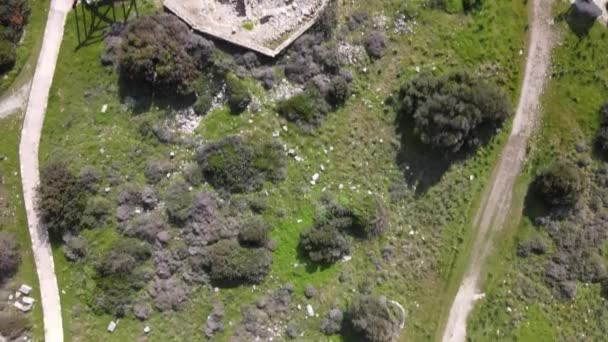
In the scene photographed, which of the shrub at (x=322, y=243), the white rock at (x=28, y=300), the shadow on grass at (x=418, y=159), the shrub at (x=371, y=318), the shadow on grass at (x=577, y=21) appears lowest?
the white rock at (x=28, y=300)

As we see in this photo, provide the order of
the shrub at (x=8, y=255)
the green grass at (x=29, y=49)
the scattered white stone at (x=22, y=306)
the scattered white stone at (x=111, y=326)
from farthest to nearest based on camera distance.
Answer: the green grass at (x=29, y=49)
the scattered white stone at (x=111, y=326)
the scattered white stone at (x=22, y=306)
the shrub at (x=8, y=255)

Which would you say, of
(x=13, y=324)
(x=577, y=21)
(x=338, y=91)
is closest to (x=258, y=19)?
(x=338, y=91)

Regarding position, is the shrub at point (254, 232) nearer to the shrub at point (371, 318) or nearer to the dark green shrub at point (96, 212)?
the shrub at point (371, 318)

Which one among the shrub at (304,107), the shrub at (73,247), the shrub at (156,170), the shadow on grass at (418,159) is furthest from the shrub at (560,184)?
the shrub at (73,247)

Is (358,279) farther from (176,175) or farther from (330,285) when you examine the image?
(176,175)

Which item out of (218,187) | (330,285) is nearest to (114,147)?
(218,187)

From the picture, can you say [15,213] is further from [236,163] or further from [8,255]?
[236,163]
